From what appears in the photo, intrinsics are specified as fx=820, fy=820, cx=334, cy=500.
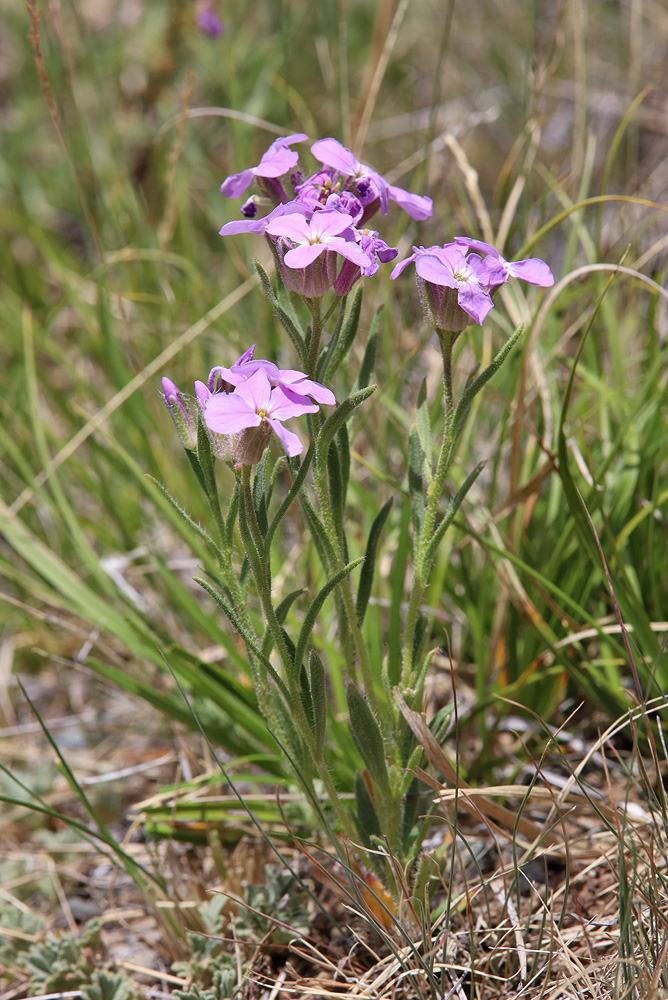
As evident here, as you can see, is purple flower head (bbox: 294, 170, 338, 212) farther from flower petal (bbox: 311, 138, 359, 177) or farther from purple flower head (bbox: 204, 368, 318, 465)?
purple flower head (bbox: 204, 368, 318, 465)

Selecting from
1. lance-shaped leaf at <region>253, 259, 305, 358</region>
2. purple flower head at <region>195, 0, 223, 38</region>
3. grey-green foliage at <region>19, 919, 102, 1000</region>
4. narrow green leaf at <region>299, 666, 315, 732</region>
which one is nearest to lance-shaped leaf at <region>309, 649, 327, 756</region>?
narrow green leaf at <region>299, 666, 315, 732</region>

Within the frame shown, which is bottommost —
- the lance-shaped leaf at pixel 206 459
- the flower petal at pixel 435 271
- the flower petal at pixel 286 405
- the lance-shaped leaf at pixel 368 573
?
the lance-shaped leaf at pixel 368 573

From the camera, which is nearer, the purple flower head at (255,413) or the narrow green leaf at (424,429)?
the purple flower head at (255,413)

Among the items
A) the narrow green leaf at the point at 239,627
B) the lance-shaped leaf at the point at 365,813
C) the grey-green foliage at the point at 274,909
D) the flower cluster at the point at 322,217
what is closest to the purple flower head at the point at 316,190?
the flower cluster at the point at 322,217

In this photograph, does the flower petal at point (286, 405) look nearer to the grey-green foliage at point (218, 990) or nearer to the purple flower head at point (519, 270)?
the purple flower head at point (519, 270)

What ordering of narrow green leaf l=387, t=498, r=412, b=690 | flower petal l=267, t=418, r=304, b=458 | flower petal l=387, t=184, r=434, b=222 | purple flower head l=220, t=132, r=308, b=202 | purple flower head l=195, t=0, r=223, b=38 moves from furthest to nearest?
purple flower head l=195, t=0, r=223, b=38 < narrow green leaf l=387, t=498, r=412, b=690 < flower petal l=387, t=184, r=434, b=222 < purple flower head l=220, t=132, r=308, b=202 < flower petal l=267, t=418, r=304, b=458

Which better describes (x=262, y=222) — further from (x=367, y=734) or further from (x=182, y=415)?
(x=367, y=734)

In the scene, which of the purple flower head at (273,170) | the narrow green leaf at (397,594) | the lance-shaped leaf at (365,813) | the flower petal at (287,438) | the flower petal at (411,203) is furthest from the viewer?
the narrow green leaf at (397,594)
